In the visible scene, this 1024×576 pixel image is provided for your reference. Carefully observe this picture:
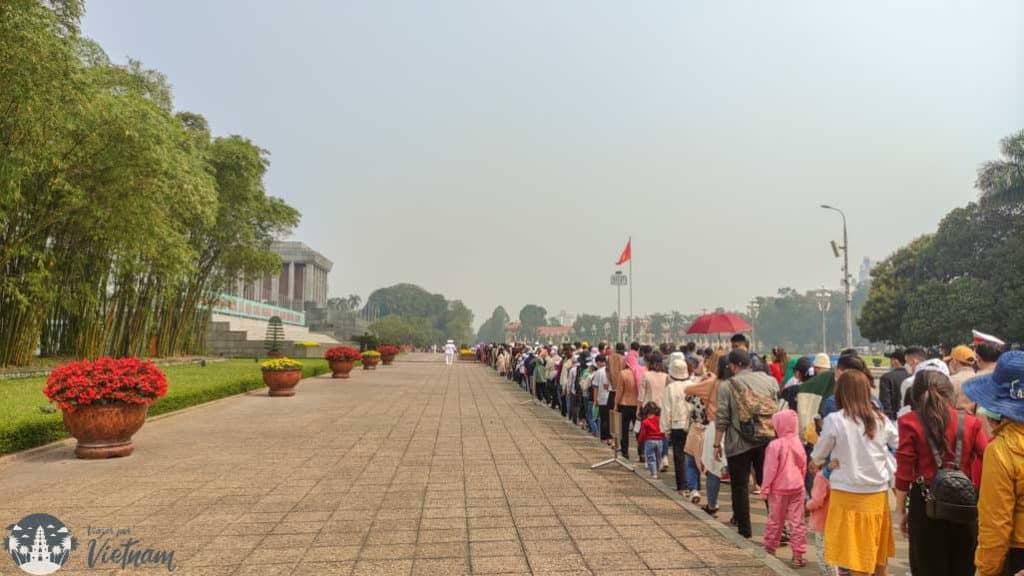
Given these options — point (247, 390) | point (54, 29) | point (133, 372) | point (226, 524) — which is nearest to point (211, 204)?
point (247, 390)

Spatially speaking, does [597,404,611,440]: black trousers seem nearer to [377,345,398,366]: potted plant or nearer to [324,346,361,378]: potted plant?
[324,346,361,378]: potted plant

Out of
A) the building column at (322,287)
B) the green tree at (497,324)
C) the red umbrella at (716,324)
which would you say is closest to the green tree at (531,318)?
the green tree at (497,324)

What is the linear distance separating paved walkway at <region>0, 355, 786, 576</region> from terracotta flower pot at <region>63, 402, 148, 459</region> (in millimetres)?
242

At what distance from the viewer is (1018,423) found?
2586mm

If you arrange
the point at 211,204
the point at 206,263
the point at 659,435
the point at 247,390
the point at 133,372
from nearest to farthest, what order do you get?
the point at 659,435 < the point at 133,372 < the point at 247,390 < the point at 211,204 < the point at 206,263

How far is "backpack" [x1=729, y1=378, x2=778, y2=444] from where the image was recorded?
515cm

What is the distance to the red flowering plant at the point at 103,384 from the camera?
7.73 metres

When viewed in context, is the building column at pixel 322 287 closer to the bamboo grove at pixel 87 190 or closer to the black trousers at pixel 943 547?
the bamboo grove at pixel 87 190

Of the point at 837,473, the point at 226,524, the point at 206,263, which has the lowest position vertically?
the point at 226,524

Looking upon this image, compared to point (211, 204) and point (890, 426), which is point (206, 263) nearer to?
point (211, 204)

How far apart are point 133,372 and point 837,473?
25.6 feet

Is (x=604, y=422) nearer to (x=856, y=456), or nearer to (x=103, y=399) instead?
(x=856, y=456)

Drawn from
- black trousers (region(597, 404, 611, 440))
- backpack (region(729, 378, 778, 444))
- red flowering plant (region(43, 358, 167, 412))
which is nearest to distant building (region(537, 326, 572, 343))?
black trousers (region(597, 404, 611, 440))

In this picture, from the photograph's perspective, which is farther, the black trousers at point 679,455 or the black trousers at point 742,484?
the black trousers at point 679,455
